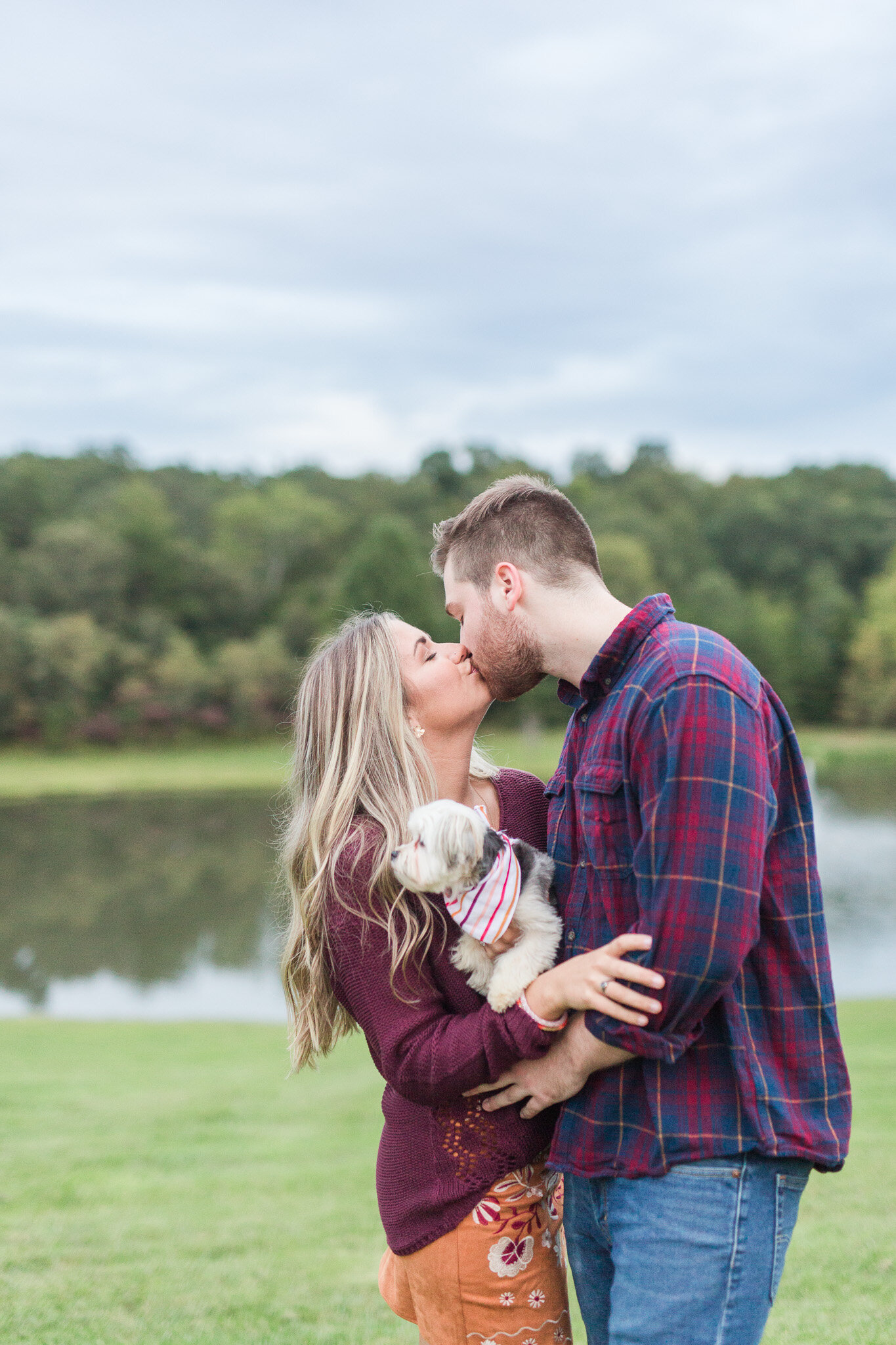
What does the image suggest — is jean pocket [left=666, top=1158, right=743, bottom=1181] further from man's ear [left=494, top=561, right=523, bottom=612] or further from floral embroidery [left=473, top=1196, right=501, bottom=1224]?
man's ear [left=494, top=561, right=523, bottom=612]

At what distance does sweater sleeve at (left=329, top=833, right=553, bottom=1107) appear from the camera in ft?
8.57

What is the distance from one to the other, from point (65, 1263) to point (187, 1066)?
6.10m

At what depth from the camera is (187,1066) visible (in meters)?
11.4

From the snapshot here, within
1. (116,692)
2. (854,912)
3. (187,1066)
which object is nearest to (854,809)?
(854,912)

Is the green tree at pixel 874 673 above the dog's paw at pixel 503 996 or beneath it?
beneath

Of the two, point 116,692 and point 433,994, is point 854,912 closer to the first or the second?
point 433,994

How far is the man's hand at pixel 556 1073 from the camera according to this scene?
2.49 metres

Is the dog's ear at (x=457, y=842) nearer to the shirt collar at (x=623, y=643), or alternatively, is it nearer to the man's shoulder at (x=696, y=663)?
the shirt collar at (x=623, y=643)

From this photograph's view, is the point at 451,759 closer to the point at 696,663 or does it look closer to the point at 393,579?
the point at 696,663

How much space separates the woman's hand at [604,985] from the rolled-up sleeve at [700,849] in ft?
0.10

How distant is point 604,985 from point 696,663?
74cm

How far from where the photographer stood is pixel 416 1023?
Result: 2.70 meters

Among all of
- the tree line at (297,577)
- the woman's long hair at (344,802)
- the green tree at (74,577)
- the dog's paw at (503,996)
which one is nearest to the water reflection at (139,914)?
the woman's long hair at (344,802)

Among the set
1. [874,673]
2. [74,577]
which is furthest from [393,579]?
[874,673]
